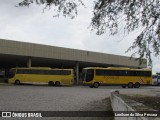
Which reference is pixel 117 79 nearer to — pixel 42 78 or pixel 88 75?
pixel 88 75

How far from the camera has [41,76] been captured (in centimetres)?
5275

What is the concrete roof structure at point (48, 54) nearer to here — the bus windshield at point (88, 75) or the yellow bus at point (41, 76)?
the yellow bus at point (41, 76)

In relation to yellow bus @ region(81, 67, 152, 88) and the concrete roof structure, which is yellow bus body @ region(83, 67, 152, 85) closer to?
yellow bus @ region(81, 67, 152, 88)

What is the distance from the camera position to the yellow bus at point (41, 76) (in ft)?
172

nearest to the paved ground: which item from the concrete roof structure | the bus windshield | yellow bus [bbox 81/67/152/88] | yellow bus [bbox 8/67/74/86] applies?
the bus windshield

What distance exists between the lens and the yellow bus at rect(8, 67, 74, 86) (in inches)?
2067

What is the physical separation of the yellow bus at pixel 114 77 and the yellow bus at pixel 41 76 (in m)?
2.91

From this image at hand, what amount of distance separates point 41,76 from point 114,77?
33.5 feet

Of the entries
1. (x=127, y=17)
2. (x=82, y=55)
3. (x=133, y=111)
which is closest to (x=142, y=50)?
(x=127, y=17)

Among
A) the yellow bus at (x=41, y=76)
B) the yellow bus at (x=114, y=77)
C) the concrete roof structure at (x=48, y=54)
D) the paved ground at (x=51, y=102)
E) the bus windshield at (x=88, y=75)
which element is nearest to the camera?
the paved ground at (x=51, y=102)

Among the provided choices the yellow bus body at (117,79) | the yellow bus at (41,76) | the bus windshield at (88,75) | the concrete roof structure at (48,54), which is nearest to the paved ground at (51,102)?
the bus windshield at (88,75)

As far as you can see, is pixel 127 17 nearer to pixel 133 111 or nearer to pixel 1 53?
pixel 133 111

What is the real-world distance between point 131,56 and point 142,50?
50cm

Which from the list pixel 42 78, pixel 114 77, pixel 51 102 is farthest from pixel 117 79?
pixel 51 102
